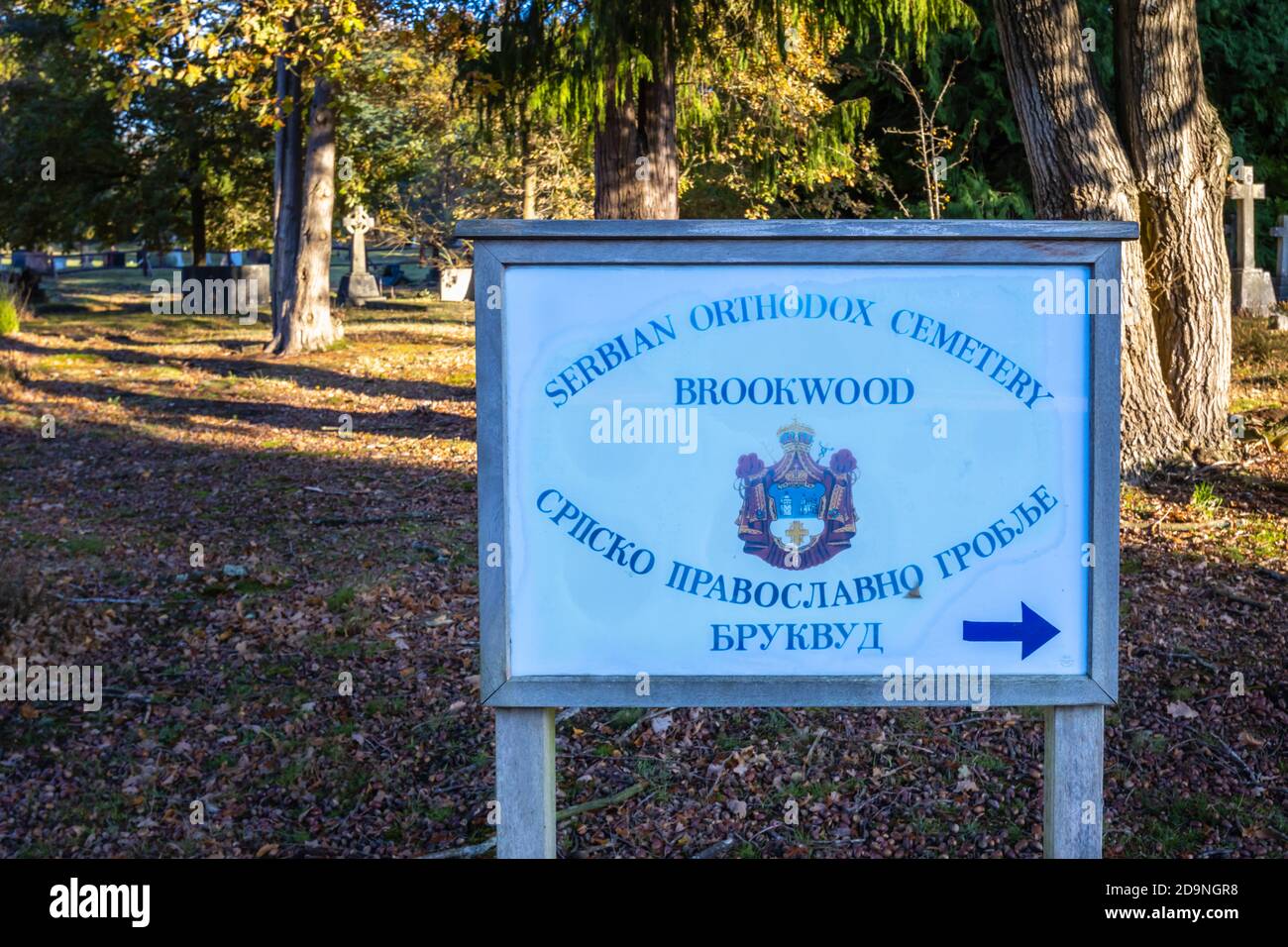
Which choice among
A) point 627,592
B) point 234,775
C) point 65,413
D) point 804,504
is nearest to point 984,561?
point 804,504

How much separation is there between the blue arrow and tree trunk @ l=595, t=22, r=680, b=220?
7.00 metres

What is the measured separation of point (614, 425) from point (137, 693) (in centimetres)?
331

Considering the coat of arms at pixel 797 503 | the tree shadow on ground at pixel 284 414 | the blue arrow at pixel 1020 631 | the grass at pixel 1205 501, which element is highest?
the tree shadow on ground at pixel 284 414

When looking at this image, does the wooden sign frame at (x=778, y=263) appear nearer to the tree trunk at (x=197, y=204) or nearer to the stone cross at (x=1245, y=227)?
the stone cross at (x=1245, y=227)

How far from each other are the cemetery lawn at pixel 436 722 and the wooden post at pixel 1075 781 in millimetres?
972

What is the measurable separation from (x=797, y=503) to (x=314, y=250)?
61.7ft

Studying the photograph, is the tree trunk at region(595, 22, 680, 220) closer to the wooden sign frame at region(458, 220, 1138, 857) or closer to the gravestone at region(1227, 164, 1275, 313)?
the wooden sign frame at region(458, 220, 1138, 857)

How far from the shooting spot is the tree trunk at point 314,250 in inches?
818

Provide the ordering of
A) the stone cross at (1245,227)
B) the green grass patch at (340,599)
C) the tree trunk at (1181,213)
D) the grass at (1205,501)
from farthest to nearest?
the stone cross at (1245,227) < the tree trunk at (1181,213) < the grass at (1205,501) < the green grass patch at (340,599)

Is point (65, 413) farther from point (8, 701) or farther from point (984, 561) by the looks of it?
point (984, 561)

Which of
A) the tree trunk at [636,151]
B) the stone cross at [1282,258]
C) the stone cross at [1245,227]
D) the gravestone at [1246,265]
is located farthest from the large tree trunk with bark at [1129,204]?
the stone cross at [1282,258]

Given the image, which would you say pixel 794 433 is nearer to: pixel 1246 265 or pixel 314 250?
pixel 314 250

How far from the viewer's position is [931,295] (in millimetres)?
3529

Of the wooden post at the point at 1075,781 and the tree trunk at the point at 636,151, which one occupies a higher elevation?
the tree trunk at the point at 636,151
